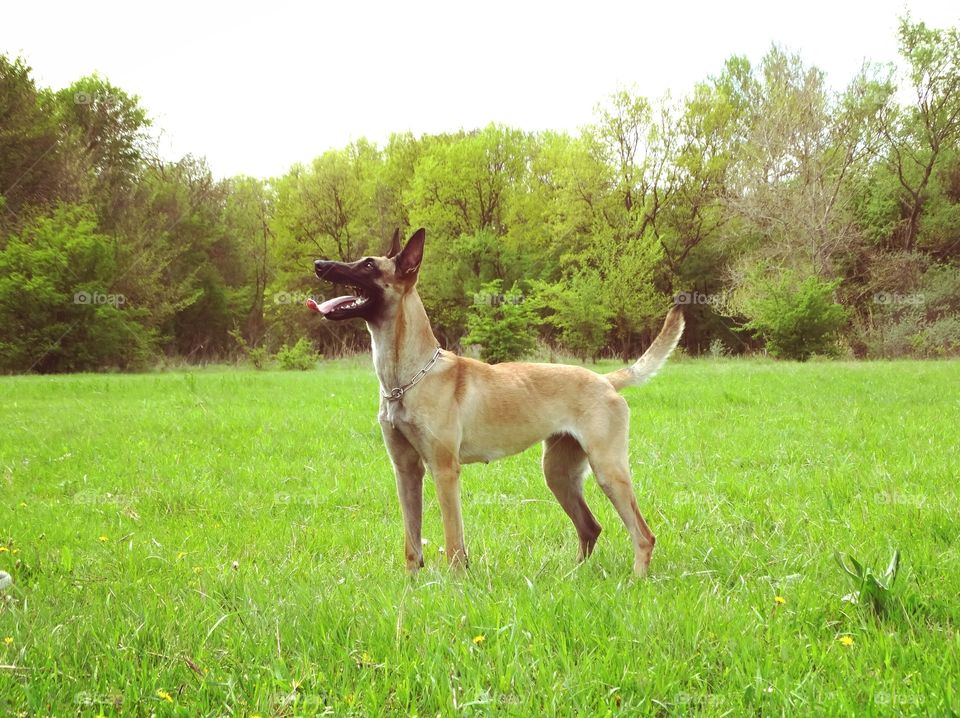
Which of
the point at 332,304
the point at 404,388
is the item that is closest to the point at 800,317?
the point at 404,388

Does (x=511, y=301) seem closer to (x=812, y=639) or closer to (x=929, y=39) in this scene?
(x=812, y=639)

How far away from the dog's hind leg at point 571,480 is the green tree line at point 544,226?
1868 centimetres

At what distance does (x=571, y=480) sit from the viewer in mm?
4707

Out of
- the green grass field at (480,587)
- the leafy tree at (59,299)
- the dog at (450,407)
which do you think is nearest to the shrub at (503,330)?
the green grass field at (480,587)

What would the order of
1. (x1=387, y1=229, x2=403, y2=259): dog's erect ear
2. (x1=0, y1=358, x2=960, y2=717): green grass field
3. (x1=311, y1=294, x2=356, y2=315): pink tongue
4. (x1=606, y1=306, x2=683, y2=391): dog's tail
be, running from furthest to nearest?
(x1=606, y1=306, x2=683, y2=391): dog's tail → (x1=387, y1=229, x2=403, y2=259): dog's erect ear → (x1=311, y1=294, x2=356, y2=315): pink tongue → (x1=0, y1=358, x2=960, y2=717): green grass field

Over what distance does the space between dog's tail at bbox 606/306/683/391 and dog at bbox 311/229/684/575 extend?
0.34 metres

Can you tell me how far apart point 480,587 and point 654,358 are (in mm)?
2207

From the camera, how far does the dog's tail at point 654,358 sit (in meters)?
4.88

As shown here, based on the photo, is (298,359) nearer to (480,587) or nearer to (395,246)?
(395,246)

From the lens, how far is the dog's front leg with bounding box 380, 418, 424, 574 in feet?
14.1

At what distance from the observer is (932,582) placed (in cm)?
346

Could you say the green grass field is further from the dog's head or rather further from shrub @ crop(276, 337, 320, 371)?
shrub @ crop(276, 337, 320, 371)

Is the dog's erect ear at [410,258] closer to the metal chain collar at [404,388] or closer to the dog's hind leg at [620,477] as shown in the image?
the metal chain collar at [404,388]

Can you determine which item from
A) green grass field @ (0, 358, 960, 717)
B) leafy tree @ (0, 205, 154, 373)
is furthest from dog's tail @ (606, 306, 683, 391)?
leafy tree @ (0, 205, 154, 373)
